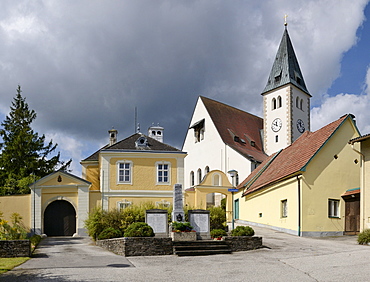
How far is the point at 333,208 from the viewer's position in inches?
1006

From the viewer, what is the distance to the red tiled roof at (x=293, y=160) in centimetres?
2578

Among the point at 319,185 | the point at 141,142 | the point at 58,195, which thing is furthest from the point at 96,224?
the point at 319,185

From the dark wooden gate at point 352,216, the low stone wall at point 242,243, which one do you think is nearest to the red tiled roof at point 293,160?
the dark wooden gate at point 352,216

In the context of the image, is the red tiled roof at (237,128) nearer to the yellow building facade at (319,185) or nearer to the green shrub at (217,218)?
the yellow building facade at (319,185)

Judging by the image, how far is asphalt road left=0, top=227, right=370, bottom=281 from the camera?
1220 centimetres

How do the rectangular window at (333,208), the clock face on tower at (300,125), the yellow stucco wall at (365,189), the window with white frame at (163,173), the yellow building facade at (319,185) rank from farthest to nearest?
the clock face on tower at (300,125)
the window with white frame at (163,173)
the rectangular window at (333,208)
the yellow building facade at (319,185)
the yellow stucco wall at (365,189)

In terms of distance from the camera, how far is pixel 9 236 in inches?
698

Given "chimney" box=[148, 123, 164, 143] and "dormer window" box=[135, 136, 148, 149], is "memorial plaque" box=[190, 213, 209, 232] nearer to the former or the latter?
"dormer window" box=[135, 136, 148, 149]

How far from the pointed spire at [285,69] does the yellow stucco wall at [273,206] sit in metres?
28.7

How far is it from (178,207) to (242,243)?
438cm

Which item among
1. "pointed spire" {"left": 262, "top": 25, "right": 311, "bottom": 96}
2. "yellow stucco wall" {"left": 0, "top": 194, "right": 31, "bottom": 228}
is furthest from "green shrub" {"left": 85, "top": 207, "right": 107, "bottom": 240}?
"pointed spire" {"left": 262, "top": 25, "right": 311, "bottom": 96}

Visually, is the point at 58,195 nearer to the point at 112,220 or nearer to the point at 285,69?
the point at 112,220

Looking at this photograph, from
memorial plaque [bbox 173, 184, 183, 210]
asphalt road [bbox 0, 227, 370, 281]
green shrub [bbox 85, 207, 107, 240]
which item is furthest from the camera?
green shrub [bbox 85, 207, 107, 240]

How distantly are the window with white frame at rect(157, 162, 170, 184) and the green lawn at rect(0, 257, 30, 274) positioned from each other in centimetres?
1919
